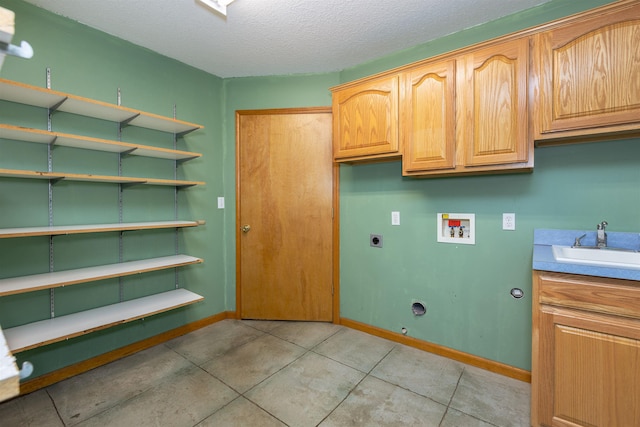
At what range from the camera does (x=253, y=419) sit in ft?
5.51

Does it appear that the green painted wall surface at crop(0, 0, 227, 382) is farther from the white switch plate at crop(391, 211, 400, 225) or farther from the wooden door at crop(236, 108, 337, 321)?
the white switch plate at crop(391, 211, 400, 225)

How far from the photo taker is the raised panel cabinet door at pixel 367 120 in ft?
7.13

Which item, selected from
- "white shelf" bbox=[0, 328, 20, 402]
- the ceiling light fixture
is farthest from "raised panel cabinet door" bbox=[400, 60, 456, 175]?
"white shelf" bbox=[0, 328, 20, 402]

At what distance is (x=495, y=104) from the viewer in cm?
178

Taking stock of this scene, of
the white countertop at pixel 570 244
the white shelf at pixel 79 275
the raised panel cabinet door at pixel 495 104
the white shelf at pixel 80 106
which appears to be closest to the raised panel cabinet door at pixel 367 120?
the raised panel cabinet door at pixel 495 104

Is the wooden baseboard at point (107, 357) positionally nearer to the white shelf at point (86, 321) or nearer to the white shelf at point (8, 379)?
the white shelf at point (86, 321)

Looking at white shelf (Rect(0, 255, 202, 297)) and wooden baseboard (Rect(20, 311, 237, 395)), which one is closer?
white shelf (Rect(0, 255, 202, 297))

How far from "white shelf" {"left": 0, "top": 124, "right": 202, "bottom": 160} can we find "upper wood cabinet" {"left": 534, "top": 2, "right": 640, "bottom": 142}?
8.30 feet

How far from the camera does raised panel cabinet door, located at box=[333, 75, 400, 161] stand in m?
2.17

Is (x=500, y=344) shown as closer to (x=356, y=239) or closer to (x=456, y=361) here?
(x=456, y=361)

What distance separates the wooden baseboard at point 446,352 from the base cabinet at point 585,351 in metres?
0.56

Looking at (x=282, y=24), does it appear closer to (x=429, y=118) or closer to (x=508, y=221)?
(x=429, y=118)

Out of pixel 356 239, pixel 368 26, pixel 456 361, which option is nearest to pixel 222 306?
pixel 356 239

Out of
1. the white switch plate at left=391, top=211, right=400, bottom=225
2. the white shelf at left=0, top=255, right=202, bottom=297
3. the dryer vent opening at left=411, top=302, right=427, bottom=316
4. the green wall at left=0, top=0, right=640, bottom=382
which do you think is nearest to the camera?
the white shelf at left=0, top=255, right=202, bottom=297
